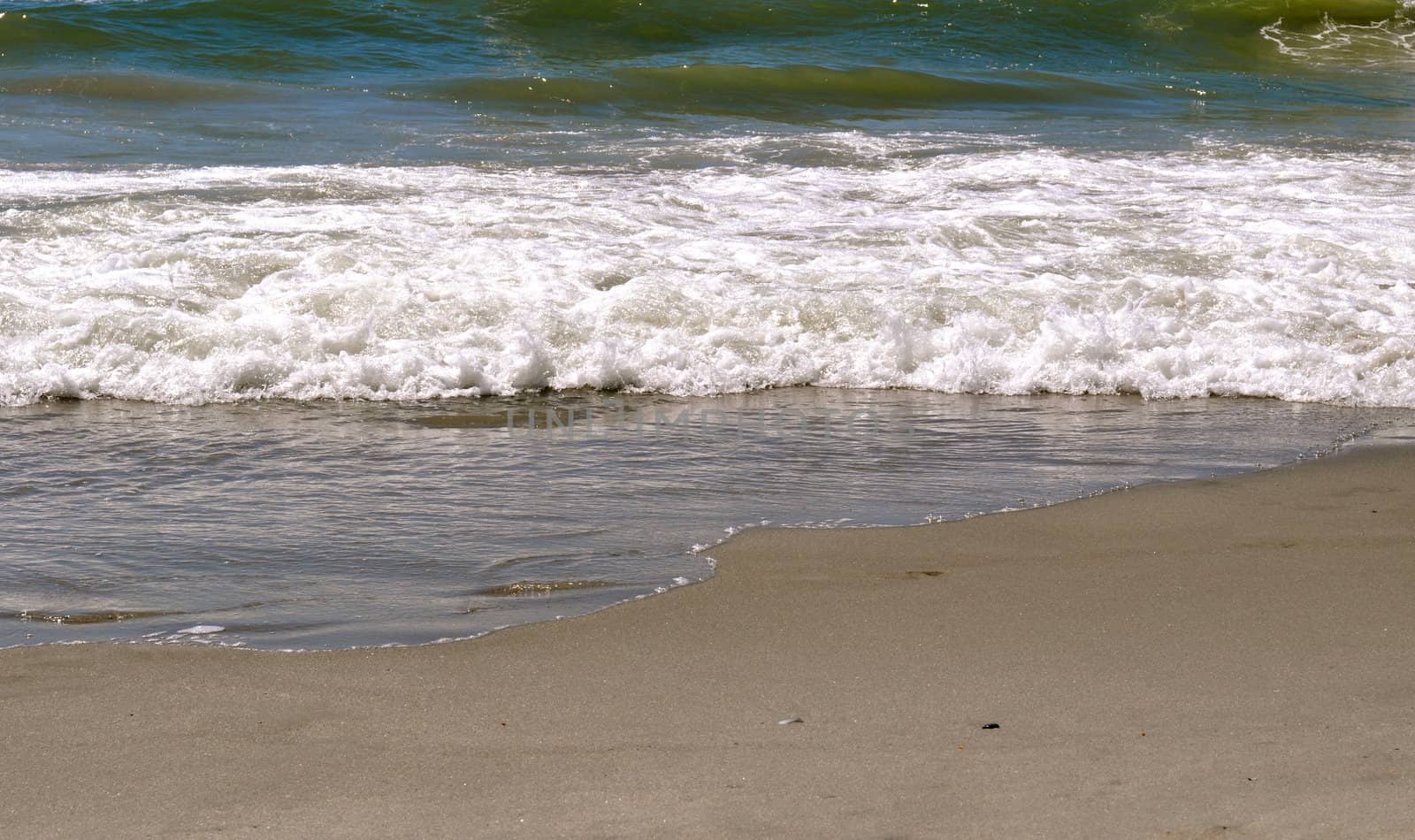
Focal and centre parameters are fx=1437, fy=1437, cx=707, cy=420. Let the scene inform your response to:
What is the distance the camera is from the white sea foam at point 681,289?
5.86 m

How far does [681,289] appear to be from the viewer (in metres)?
6.57

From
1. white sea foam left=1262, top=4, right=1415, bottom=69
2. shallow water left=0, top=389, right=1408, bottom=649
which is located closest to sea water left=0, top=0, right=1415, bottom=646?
shallow water left=0, top=389, right=1408, bottom=649

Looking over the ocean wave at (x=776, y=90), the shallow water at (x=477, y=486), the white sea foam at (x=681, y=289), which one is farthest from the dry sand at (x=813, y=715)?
the ocean wave at (x=776, y=90)

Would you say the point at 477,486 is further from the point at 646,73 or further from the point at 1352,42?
the point at 1352,42

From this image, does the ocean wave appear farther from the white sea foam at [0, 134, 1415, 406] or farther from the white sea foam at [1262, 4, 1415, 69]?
the white sea foam at [0, 134, 1415, 406]

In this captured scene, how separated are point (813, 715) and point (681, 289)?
4123mm

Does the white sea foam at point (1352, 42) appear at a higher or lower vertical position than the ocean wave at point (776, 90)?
higher

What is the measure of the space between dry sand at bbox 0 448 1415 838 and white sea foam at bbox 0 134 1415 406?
2475mm

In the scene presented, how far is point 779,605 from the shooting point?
324 centimetres

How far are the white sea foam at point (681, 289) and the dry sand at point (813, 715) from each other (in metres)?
2.48

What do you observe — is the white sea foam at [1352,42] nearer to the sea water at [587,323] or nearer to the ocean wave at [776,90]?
the ocean wave at [776,90]

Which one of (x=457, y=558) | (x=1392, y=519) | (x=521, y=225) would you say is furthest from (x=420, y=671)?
(x=521, y=225)

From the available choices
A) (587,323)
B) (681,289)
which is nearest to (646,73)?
(681,289)

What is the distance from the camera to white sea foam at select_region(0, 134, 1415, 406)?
19.2 feet
